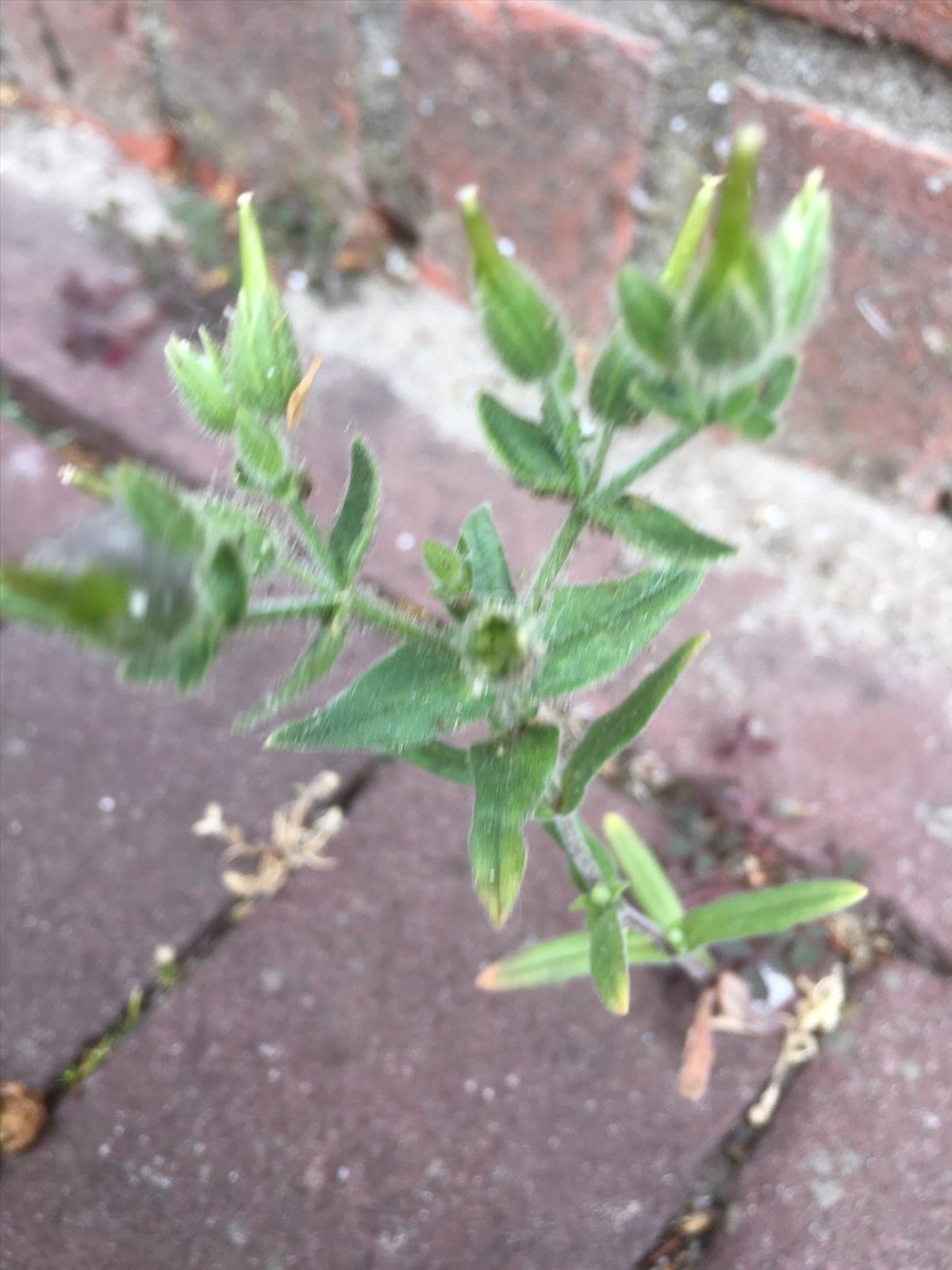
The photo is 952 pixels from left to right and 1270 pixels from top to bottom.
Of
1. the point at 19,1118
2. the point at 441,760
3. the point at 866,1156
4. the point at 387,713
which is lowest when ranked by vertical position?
the point at 19,1118

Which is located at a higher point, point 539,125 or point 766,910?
point 539,125

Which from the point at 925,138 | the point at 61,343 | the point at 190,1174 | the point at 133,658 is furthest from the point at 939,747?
the point at 61,343

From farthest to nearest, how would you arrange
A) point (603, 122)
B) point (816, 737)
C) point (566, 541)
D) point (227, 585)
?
point (603, 122)
point (816, 737)
point (566, 541)
point (227, 585)

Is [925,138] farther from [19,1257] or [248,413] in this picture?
[19,1257]

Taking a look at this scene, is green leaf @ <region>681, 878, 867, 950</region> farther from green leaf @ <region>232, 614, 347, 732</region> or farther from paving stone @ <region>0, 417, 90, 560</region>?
paving stone @ <region>0, 417, 90, 560</region>

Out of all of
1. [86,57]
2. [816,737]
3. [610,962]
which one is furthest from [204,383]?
[86,57]

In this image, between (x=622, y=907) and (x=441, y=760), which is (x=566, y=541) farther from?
(x=622, y=907)

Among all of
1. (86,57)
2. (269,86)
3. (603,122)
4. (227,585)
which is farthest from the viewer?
(86,57)
